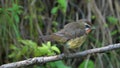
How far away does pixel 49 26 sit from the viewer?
463 cm

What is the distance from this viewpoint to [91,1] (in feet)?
15.5

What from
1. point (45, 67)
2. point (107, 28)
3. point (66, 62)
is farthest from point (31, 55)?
point (107, 28)

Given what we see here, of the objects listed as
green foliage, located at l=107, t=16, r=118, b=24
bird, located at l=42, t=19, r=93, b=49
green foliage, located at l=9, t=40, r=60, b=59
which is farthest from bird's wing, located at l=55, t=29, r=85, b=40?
green foliage, located at l=107, t=16, r=118, b=24

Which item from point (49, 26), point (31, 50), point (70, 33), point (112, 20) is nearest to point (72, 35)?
point (70, 33)

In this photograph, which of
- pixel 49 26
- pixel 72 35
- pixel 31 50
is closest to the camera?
pixel 72 35

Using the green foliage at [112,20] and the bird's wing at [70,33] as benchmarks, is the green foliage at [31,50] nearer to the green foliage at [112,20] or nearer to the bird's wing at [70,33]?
the bird's wing at [70,33]

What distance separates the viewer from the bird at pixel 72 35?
338 centimetres

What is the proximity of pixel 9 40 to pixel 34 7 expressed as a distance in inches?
20.3

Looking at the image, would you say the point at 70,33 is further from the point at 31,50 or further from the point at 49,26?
the point at 49,26

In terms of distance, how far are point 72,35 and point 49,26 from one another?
1121 millimetres

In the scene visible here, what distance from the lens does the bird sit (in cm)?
338

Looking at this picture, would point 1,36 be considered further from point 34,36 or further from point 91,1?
point 91,1

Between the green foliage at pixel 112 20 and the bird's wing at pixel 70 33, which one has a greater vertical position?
the bird's wing at pixel 70 33

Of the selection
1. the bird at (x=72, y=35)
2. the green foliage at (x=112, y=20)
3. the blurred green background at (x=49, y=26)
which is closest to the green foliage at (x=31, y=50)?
the blurred green background at (x=49, y=26)
